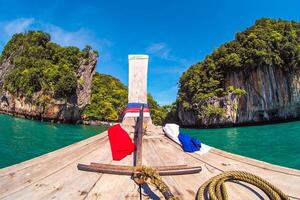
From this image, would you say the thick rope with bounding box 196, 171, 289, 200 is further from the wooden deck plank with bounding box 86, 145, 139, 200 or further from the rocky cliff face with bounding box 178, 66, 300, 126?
the rocky cliff face with bounding box 178, 66, 300, 126

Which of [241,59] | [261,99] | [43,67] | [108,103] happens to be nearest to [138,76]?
[241,59]

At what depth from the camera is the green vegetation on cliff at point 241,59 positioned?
32.1 meters

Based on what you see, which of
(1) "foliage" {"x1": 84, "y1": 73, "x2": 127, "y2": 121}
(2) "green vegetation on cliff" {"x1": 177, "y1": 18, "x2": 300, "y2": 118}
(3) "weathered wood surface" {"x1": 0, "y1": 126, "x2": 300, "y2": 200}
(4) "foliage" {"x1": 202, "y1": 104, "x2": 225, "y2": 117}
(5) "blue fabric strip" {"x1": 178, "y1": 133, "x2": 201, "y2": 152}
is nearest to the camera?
(3) "weathered wood surface" {"x1": 0, "y1": 126, "x2": 300, "y2": 200}

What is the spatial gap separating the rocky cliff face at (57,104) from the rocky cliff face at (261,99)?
758 inches

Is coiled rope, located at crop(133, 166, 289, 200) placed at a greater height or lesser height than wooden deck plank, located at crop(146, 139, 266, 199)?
greater

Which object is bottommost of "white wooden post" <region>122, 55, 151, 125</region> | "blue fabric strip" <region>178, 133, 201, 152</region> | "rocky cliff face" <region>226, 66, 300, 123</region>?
"blue fabric strip" <region>178, 133, 201, 152</region>

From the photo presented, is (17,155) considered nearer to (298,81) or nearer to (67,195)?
(67,195)

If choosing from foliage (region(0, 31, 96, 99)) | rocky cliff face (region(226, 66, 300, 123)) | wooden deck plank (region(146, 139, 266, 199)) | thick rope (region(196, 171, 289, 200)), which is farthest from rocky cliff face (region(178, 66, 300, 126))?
thick rope (region(196, 171, 289, 200))

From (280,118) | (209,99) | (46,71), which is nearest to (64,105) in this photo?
(46,71)

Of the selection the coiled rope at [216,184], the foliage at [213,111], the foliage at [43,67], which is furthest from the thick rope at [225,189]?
the foliage at [43,67]

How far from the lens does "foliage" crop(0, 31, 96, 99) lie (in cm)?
3506

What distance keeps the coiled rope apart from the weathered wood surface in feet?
0.19

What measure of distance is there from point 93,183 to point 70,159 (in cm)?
75

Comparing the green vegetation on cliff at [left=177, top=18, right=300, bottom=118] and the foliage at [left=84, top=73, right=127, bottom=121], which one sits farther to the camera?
the foliage at [left=84, top=73, right=127, bottom=121]
